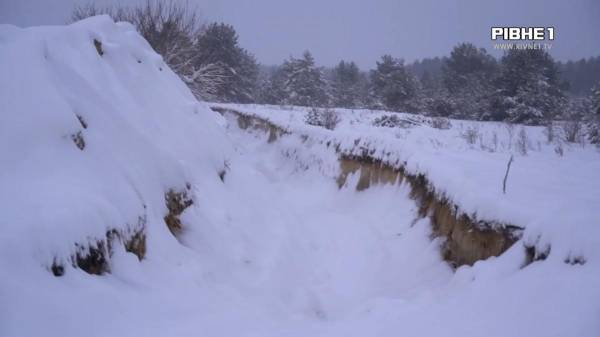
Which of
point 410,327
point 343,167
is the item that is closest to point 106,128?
point 410,327

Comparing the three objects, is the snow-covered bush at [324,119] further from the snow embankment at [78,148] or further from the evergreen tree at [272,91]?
the evergreen tree at [272,91]

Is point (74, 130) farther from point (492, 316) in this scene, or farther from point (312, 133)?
point (312, 133)

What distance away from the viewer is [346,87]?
49.7 metres

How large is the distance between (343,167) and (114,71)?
505cm

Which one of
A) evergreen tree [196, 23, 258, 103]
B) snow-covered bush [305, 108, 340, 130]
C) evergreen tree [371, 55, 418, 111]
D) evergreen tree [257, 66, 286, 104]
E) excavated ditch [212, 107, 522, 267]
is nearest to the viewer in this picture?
excavated ditch [212, 107, 522, 267]

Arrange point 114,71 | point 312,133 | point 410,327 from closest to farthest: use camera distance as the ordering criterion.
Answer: point 410,327 < point 114,71 < point 312,133

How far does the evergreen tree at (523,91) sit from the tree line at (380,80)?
49 millimetres

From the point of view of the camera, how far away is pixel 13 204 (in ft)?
7.27

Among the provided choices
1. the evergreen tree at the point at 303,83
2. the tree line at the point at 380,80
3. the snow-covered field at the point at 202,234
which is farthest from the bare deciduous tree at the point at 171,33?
the evergreen tree at the point at 303,83

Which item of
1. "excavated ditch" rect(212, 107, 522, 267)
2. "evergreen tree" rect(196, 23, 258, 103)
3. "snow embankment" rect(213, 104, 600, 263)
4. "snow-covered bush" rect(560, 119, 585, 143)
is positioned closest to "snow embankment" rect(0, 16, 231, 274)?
"excavated ditch" rect(212, 107, 522, 267)

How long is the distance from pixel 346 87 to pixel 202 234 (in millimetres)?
47212

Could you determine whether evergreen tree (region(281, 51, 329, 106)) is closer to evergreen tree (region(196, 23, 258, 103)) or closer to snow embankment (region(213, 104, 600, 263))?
evergreen tree (region(196, 23, 258, 103))

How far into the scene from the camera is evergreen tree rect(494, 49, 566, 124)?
2125 centimetres

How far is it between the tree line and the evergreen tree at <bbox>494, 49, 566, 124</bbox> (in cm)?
5
